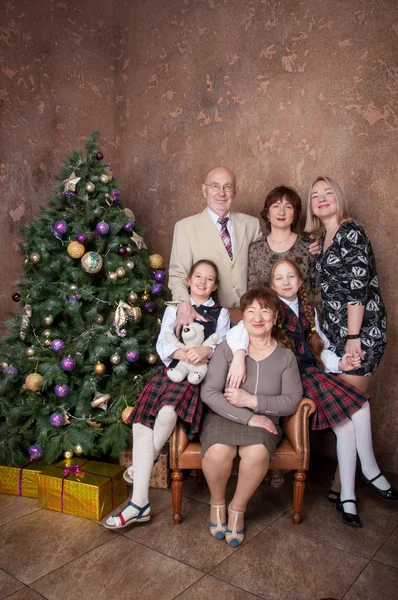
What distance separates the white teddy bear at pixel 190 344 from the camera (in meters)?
2.69

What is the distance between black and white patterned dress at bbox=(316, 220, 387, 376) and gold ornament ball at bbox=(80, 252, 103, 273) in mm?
1444

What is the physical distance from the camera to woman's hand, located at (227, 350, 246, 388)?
102 inches

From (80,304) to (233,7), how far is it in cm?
273

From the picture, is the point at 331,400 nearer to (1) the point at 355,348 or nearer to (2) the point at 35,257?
(1) the point at 355,348

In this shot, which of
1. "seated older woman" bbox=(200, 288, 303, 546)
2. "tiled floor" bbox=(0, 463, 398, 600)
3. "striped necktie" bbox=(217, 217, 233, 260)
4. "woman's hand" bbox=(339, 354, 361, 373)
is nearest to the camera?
"tiled floor" bbox=(0, 463, 398, 600)

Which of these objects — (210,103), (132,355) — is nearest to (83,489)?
(132,355)

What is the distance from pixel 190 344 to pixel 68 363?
2.64ft

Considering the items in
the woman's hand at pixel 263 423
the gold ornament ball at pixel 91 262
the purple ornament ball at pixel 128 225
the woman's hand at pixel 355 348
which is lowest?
the woman's hand at pixel 263 423

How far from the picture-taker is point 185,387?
2.66 meters

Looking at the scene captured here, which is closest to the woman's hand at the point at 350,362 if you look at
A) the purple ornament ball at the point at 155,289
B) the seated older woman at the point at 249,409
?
the seated older woman at the point at 249,409

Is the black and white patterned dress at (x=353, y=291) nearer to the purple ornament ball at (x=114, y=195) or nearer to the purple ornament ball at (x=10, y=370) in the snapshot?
the purple ornament ball at (x=114, y=195)

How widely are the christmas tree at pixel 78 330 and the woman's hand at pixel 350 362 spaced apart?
1.25 m

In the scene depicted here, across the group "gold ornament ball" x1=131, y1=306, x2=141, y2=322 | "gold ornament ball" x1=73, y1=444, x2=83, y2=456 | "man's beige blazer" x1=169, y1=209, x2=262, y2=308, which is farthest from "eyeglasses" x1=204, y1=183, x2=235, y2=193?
"gold ornament ball" x1=73, y1=444, x2=83, y2=456

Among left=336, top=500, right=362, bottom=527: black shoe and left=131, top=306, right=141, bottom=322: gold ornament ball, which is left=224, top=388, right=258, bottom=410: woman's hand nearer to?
left=336, top=500, right=362, bottom=527: black shoe
